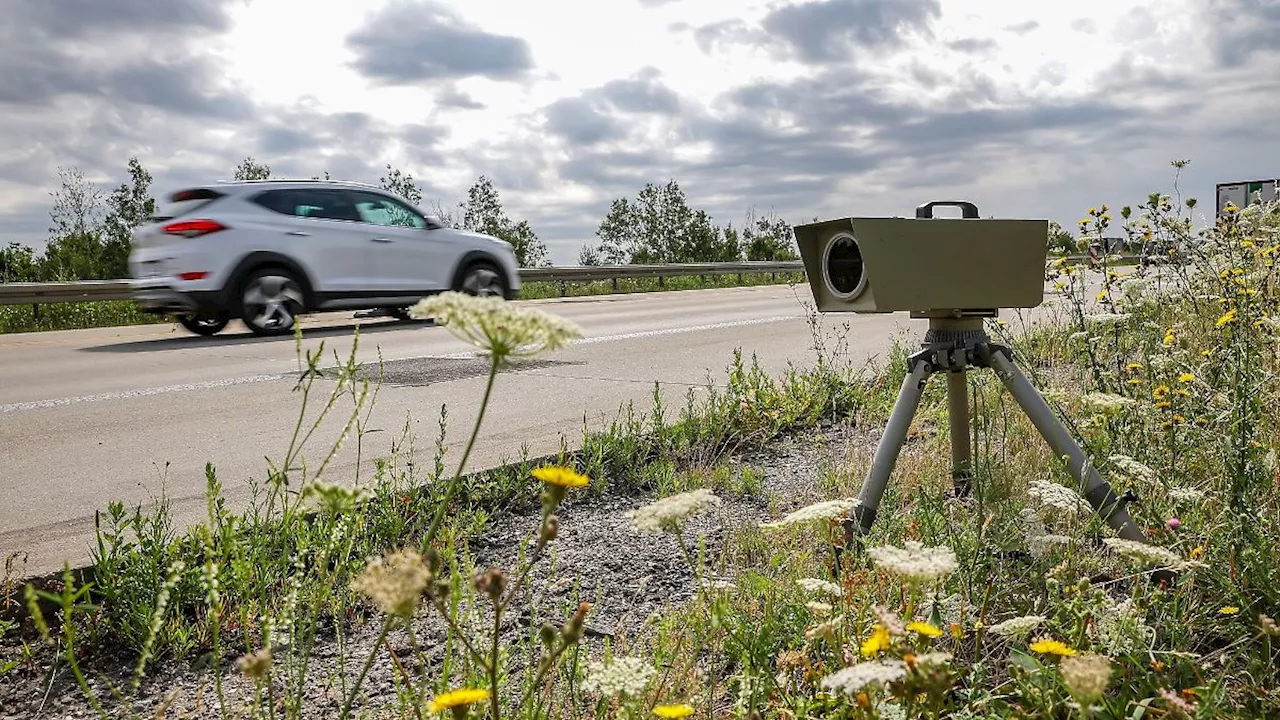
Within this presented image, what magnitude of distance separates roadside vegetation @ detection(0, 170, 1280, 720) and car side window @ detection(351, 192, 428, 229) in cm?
863

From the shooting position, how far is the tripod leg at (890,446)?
2941 millimetres

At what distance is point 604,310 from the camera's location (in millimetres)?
14984

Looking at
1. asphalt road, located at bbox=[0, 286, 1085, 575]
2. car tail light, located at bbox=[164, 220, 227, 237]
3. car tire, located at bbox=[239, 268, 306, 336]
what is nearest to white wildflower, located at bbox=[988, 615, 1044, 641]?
asphalt road, located at bbox=[0, 286, 1085, 575]

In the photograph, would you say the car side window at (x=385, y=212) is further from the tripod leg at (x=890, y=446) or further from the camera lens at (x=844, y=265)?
the tripod leg at (x=890, y=446)

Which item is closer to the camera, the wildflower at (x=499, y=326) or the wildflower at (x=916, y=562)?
the wildflower at (x=499, y=326)

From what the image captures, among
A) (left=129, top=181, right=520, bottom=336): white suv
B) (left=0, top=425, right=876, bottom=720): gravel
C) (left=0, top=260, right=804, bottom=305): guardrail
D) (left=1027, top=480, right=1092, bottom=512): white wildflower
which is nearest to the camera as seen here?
(left=1027, top=480, right=1092, bottom=512): white wildflower

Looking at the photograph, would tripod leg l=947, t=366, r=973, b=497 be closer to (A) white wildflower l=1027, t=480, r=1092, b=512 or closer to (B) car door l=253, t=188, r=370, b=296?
(A) white wildflower l=1027, t=480, r=1092, b=512

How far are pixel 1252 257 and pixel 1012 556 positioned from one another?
3863mm

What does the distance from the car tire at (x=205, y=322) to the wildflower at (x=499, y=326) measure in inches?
438

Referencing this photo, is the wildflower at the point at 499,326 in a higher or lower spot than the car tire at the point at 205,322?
higher

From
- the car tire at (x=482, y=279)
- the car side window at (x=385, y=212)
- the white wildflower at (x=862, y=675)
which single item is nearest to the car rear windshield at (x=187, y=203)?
the car side window at (x=385, y=212)

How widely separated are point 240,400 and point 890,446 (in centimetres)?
481

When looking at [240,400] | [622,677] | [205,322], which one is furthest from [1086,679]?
[205,322]

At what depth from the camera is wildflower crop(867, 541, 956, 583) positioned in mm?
1502
